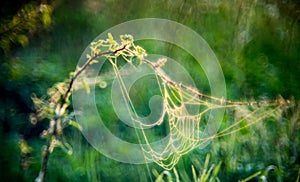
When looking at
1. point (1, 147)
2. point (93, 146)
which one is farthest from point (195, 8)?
point (1, 147)

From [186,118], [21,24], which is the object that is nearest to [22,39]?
[21,24]

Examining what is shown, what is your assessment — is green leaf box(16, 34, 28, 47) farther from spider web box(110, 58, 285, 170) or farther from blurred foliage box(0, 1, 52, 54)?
spider web box(110, 58, 285, 170)

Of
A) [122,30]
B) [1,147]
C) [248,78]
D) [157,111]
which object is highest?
[122,30]

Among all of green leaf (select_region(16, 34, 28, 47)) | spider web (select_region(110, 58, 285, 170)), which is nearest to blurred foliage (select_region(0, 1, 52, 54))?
green leaf (select_region(16, 34, 28, 47))

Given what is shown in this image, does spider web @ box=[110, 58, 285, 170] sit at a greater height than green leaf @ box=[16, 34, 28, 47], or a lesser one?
lesser

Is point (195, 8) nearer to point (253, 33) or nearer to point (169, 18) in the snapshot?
point (169, 18)

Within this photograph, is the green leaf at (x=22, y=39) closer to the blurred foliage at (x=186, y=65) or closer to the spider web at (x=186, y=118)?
the blurred foliage at (x=186, y=65)
